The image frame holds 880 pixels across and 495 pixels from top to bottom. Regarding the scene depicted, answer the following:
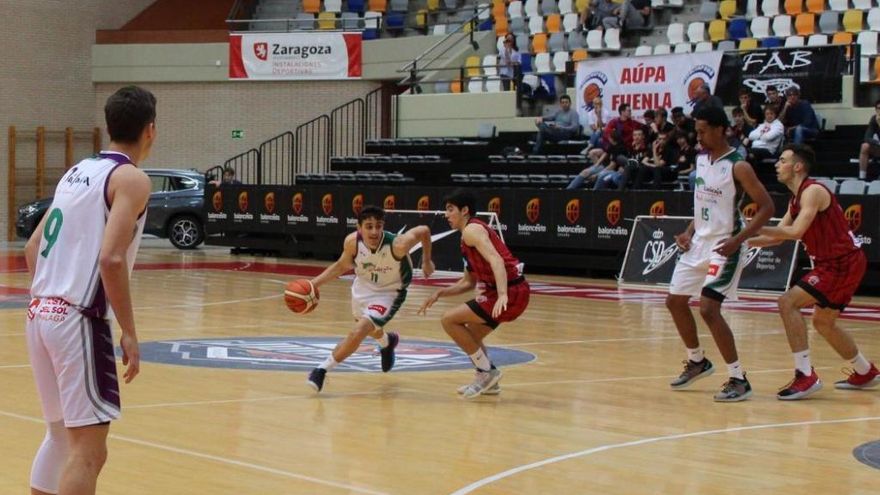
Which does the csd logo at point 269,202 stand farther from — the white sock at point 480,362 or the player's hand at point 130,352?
the player's hand at point 130,352

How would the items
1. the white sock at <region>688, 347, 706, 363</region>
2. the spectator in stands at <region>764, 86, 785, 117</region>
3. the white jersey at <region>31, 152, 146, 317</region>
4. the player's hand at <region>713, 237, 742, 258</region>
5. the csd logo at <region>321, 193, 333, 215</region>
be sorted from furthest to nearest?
the csd logo at <region>321, 193, 333, 215</region> → the spectator in stands at <region>764, 86, 785, 117</region> → the white sock at <region>688, 347, 706, 363</region> → the player's hand at <region>713, 237, 742, 258</region> → the white jersey at <region>31, 152, 146, 317</region>

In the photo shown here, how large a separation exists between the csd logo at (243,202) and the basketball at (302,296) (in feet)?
61.6

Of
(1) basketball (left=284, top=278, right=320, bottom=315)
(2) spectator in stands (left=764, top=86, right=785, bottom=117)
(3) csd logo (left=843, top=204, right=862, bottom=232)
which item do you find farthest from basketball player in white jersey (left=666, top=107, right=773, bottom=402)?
(2) spectator in stands (left=764, top=86, right=785, bottom=117)

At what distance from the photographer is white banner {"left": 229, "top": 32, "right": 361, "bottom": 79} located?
3428 cm

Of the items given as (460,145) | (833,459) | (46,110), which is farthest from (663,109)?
(46,110)

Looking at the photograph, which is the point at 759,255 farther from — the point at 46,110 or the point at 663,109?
the point at 46,110

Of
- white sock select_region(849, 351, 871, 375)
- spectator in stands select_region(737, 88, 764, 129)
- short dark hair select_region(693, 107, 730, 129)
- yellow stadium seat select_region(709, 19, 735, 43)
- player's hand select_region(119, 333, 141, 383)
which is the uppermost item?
yellow stadium seat select_region(709, 19, 735, 43)

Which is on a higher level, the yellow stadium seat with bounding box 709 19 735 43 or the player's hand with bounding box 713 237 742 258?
the yellow stadium seat with bounding box 709 19 735 43

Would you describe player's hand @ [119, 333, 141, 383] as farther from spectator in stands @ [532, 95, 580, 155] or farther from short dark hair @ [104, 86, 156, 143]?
spectator in stands @ [532, 95, 580, 155]

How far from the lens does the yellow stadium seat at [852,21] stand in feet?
83.0

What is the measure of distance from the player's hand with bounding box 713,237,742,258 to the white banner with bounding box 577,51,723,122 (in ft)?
48.6

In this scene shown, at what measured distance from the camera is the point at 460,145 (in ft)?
92.7

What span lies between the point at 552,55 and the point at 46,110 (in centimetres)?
1431

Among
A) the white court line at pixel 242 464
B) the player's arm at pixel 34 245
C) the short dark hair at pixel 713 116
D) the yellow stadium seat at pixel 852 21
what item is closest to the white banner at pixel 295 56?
the yellow stadium seat at pixel 852 21
